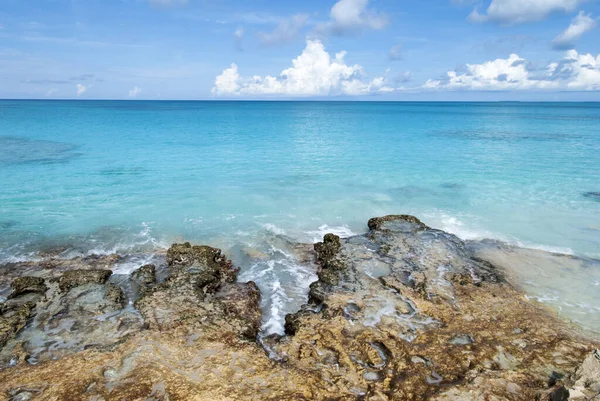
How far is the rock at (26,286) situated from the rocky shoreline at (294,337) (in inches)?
1.1

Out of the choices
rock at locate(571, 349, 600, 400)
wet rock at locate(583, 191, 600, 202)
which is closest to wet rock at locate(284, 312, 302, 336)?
rock at locate(571, 349, 600, 400)

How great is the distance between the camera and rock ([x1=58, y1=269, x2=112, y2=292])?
10466mm

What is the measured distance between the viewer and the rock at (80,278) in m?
10.5

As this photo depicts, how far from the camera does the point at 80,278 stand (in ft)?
35.1

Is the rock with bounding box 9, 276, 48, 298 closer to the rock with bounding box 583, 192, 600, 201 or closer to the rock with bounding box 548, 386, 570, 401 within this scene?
the rock with bounding box 548, 386, 570, 401

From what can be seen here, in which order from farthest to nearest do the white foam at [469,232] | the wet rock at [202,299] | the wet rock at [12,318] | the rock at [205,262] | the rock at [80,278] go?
1. the white foam at [469,232]
2. the rock at [205,262]
3. the rock at [80,278]
4. the wet rock at [202,299]
5. the wet rock at [12,318]

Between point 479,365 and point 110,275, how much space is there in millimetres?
10255

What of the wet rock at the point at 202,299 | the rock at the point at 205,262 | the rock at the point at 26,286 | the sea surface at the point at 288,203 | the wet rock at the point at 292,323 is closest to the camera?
the wet rock at the point at 292,323

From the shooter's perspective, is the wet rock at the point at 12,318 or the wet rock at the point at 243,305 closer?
the wet rock at the point at 12,318

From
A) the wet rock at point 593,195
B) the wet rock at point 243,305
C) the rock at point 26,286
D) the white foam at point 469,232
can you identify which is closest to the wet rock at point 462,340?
the wet rock at point 243,305

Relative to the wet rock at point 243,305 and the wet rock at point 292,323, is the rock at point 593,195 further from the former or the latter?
the wet rock at point 243,305

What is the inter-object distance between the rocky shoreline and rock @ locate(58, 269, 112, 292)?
36mm

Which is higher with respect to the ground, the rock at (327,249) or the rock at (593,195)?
the rock at (327,249)

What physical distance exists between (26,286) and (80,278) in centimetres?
131
